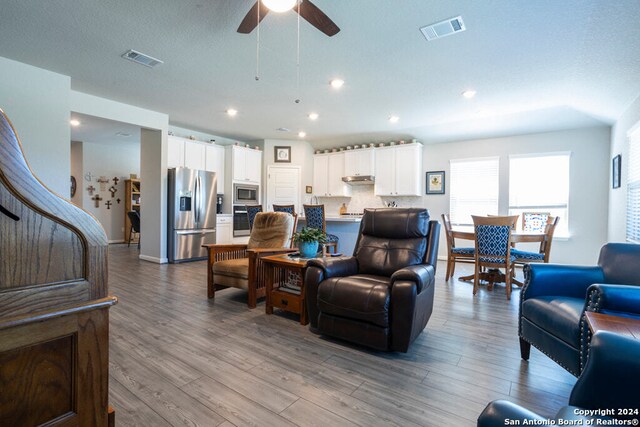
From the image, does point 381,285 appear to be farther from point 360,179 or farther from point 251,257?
point 360,179

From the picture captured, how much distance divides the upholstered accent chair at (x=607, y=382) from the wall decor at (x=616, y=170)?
15.8ft

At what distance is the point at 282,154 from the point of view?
7.35 meters

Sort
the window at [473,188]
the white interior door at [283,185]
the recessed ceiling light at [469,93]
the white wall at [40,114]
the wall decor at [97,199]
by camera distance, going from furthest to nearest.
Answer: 1. the wall decor at [97,199]
2. the white interior door at [283,185]
3. the window at [473,188]
4. the recessed ceiling light at [469,93]
5. the white wall at [40,114]

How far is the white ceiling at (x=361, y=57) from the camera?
8.17 ft

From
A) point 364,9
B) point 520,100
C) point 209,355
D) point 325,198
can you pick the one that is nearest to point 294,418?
point 209,355

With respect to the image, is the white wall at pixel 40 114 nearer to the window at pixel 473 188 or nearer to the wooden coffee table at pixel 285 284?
the wooden coffee table at pixel 285 284

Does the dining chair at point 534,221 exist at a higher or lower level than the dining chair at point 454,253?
higher

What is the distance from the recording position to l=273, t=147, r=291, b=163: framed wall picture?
730 cm

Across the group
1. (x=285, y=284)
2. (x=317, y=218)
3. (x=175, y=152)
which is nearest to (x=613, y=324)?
(x=285, y=284)

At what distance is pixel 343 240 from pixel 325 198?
156 centimetres

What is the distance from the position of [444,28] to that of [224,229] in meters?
5.26

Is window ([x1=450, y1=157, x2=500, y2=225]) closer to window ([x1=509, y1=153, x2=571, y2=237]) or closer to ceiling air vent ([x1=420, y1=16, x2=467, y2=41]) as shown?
window ([x1=509, y1=153, x2=571, y2=237])

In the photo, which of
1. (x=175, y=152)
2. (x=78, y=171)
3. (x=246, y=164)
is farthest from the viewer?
(x=78, y=171)

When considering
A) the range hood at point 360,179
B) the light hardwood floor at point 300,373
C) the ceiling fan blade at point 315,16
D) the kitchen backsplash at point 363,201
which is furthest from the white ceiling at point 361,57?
the light hardwood floor at point 300,373
